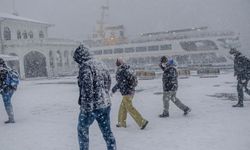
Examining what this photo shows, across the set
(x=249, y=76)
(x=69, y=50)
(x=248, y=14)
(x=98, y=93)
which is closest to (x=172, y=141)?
(x=98, y=93)

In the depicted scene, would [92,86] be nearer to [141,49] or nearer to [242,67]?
[242,67]

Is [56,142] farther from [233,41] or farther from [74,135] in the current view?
[233,41]

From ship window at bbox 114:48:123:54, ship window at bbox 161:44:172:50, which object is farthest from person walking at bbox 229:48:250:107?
ship window at bbox 114:48:123:54

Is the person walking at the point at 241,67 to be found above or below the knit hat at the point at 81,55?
below


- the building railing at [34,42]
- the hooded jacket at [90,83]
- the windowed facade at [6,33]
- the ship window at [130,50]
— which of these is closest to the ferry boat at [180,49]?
the ship window at [130,50]

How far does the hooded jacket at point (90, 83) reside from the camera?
16.2 feet

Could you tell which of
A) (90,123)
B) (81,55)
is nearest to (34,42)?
(81,55)

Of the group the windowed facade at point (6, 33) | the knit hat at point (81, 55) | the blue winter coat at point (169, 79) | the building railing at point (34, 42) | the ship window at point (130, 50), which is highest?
the windowed facade at point (6, 33)

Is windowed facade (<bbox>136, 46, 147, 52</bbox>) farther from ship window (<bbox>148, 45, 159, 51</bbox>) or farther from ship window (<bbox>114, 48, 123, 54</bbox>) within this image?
ship window (<bbox>114, 48, 123, 54</bbox>)

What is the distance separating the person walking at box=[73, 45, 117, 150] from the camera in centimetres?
494

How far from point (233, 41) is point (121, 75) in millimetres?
40883

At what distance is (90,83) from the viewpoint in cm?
493

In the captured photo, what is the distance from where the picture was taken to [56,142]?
7.04 meters

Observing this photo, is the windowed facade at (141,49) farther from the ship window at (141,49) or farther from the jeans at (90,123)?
the jeans at (90,123)
